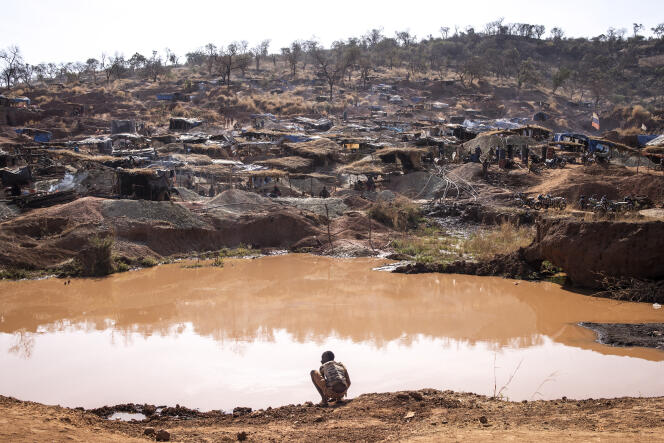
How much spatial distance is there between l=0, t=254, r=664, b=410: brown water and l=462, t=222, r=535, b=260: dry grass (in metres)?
1.34

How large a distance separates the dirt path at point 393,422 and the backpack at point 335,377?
0.23 metres

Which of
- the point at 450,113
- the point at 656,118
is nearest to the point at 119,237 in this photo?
the point at 450,113

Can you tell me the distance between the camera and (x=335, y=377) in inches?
282

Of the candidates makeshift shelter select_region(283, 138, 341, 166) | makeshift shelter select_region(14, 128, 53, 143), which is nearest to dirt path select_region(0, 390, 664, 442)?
makeshift shelter select_region(283, 138, 341, 166)

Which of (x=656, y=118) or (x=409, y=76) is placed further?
(x=409, y=76)

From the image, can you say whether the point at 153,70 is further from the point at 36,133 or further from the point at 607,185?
the point at 607,185

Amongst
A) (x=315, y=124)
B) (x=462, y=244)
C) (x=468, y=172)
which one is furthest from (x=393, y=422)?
(x=315, y=124)

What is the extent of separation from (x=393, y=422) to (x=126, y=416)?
3.59 metres

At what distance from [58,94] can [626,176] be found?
43.9 meters

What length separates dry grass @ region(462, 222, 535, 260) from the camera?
637 inches

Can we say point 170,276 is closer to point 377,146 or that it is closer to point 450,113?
point 377,146

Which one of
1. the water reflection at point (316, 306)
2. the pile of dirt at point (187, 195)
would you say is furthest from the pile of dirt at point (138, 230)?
the pile of dirt at point (187, 195)

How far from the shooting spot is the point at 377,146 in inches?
1133

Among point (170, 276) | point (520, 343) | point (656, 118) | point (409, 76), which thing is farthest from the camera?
point (409, 76)
